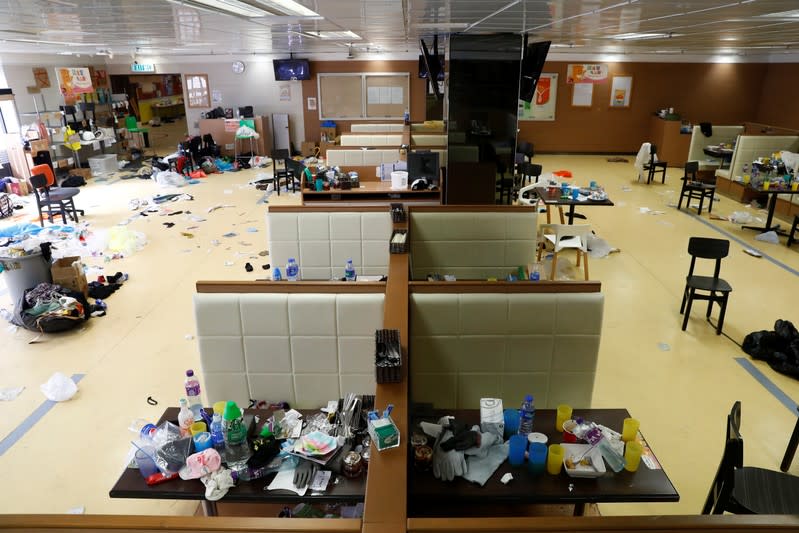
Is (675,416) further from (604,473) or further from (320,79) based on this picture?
(320,79)

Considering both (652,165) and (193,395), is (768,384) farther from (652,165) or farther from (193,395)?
(652,165)

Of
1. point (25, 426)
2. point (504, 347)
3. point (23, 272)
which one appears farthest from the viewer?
point (23, 272)

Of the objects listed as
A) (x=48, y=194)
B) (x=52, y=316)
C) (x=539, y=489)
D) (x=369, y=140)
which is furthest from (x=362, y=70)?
(x=539, y=489)

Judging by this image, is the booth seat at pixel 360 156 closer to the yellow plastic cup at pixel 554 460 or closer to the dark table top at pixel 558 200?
the dark table top at pixel 558 200

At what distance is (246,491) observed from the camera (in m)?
2.56

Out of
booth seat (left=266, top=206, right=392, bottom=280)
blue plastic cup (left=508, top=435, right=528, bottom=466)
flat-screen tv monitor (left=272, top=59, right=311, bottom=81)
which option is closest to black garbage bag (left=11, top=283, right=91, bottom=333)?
booth seat (left=266, top=206, right=392, bottom=280)

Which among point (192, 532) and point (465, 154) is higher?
point (465, 154)

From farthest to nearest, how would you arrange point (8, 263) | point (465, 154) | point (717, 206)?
point (717, 206) → point (465, 154) → point (8, 263)

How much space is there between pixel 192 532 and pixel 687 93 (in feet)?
56.7

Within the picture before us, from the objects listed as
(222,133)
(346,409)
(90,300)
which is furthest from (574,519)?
(222,133)

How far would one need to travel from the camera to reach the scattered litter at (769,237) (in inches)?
332

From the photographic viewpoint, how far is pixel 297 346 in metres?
3.60

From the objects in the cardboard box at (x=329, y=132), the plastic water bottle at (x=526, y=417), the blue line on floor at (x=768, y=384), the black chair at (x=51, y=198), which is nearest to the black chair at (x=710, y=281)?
the blue line on floor at (x=768, y=384)

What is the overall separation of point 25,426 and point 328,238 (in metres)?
3.10
